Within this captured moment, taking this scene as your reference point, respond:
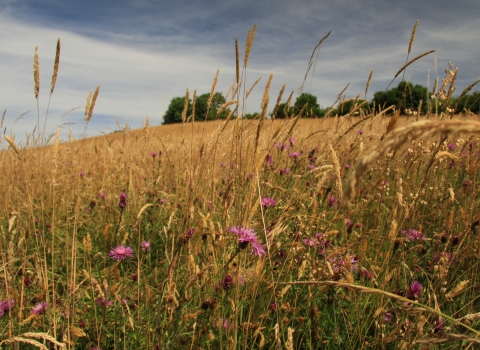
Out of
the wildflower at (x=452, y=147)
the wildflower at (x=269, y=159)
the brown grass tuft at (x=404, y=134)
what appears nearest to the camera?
the brown grass tuft at (x=404, y=134)

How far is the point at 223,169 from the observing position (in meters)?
3.47

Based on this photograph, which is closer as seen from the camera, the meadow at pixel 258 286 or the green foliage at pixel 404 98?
the meadow at pixel 258 286

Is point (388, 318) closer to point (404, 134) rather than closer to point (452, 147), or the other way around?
point (404, 134)

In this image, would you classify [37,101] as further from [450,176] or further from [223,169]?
[450,176]

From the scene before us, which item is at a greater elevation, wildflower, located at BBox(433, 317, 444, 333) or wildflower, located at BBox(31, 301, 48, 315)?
wildflower, located at BBox(433, 317, 444, 333)

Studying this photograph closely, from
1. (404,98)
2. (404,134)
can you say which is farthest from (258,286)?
(404,98)

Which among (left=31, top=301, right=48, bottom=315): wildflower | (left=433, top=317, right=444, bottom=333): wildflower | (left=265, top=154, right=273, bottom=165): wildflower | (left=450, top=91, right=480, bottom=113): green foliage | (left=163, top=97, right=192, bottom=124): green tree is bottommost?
(left=31, top=301, right=48, bottom=315): wildflower

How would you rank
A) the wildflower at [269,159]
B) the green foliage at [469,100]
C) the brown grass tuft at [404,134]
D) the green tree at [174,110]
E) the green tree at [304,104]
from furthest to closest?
1. the green tree at [174,110]
2. the green tree at [304,104]
3. the wildflower at [269,159]
4. the green foliage at [469,100]
5. the brown grass tuft at [404,134]

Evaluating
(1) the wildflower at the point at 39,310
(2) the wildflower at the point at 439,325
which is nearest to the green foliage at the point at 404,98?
(2) the wildflower at the point at 439,325

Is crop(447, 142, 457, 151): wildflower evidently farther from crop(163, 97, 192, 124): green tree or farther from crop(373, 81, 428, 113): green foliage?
crop(163, 97, 192, 124): green tree

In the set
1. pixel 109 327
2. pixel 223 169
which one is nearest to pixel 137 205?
pixel 223 169

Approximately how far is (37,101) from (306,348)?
163 centimetres

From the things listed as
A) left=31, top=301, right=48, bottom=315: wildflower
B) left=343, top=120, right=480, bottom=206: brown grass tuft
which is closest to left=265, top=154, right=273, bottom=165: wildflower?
left=31, top=301, right=48, bottom=315: wildflower

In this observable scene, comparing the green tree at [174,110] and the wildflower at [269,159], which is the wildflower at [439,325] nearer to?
the wildflower at [269,159]
